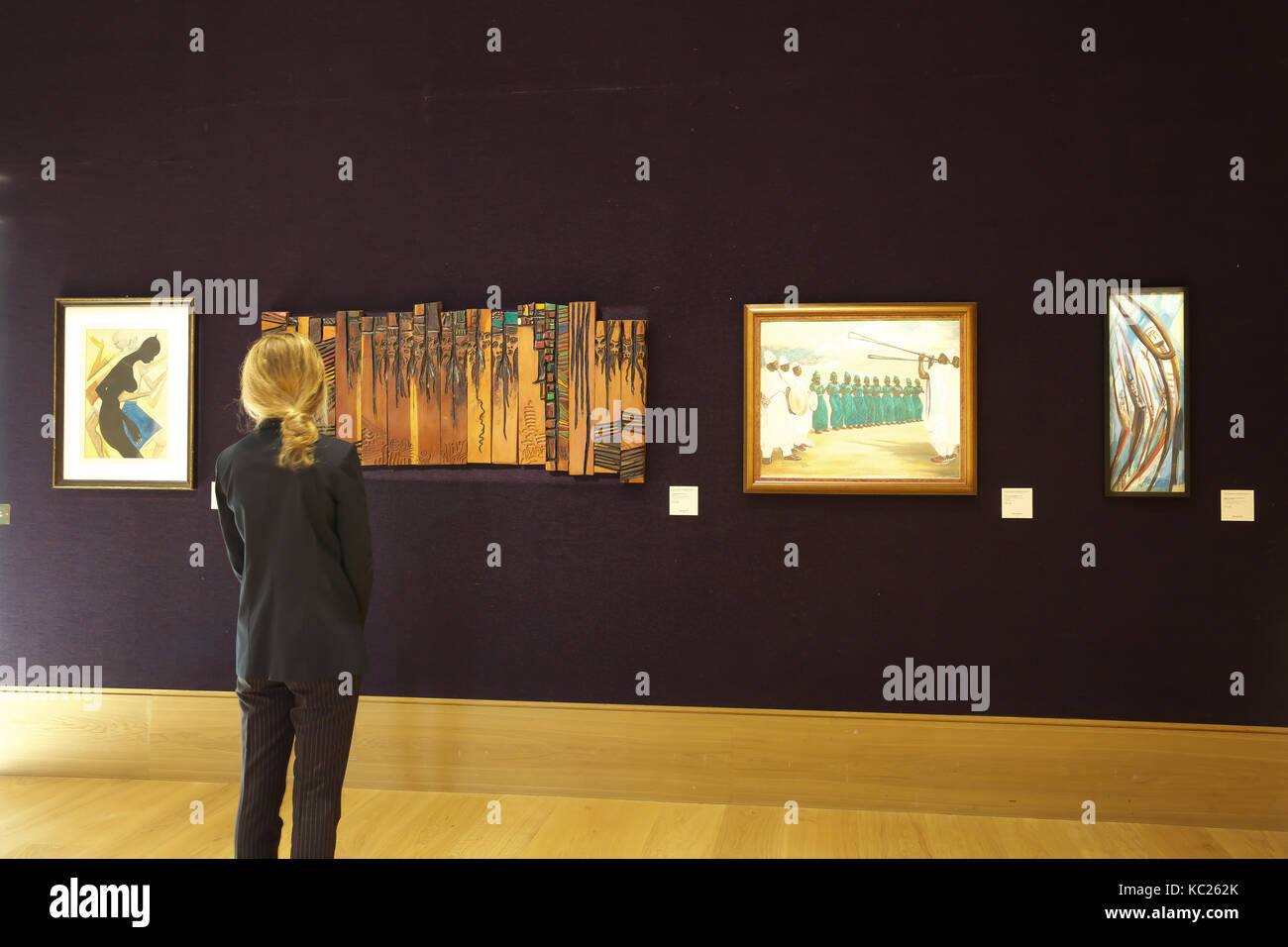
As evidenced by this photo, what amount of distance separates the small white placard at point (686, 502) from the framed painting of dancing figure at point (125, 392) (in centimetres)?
218

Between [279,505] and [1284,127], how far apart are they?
3.89 m

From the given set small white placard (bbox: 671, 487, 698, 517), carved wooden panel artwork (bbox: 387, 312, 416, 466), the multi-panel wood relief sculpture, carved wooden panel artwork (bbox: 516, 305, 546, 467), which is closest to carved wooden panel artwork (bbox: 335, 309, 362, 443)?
the multi-panel wood relief sculpture

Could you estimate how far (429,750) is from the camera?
12.0ft

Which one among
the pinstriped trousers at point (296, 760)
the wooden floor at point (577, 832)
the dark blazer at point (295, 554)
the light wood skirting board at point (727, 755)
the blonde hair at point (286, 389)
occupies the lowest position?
the wooden floor at point (577, 832)

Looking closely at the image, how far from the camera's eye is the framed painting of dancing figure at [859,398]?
11.3 ft

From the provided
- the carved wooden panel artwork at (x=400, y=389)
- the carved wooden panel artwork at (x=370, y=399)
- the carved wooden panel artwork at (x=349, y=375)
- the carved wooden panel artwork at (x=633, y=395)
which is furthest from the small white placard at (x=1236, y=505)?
the carved wooden panel artwork at (x=349, y=375)

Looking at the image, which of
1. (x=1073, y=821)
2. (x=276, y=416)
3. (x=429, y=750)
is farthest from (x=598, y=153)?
(x=1073, y=821)

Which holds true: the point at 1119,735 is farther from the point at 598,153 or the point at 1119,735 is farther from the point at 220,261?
the point at 220,261

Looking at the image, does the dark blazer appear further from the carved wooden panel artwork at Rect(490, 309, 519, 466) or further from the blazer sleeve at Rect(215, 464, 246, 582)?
the carved wooden panel artwork at Rect(490, 309, 519, 466)

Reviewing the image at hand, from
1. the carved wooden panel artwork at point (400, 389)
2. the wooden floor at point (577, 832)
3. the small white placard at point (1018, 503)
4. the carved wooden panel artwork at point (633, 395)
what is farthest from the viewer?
the carved wooden panel artwork at point (400, 389)

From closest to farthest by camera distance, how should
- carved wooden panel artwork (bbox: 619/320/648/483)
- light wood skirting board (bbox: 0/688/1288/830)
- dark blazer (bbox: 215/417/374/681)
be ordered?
1. dark blazer (bbox: 215/417/374/681)
2. light wood skirting board (bbox: 0/688/1288/830)
3. carved wooden panel artwork (bbox: 619/320/648/483)

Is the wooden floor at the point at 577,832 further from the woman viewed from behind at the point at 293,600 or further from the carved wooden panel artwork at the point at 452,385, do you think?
the carved wooden panel artwork at the point at 452,385

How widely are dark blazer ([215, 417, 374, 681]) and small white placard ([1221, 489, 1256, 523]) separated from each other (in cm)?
321

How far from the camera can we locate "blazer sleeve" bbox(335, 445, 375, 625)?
222cm
